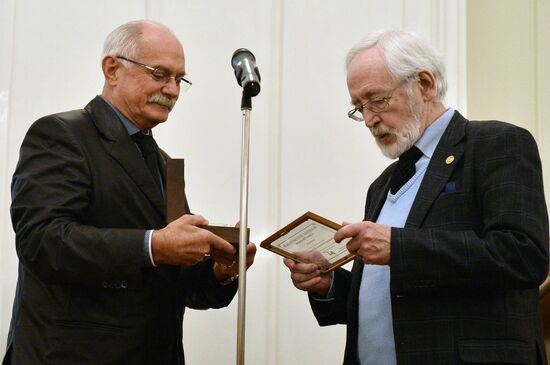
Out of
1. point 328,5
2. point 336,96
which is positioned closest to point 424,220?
point 336,96

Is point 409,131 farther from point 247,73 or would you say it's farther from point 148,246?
point 148,246

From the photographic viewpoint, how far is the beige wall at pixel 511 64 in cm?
387

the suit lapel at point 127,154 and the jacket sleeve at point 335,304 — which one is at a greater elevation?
the suit lapel at point 127,154

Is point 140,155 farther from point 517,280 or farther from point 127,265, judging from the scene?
point 517,280

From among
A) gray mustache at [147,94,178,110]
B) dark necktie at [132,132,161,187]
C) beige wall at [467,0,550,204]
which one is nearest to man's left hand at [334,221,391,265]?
dark necktie at [132,132,161,187]

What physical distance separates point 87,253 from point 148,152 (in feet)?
1.87

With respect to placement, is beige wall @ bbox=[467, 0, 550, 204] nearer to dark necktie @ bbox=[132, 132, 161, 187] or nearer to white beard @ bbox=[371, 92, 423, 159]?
white beard @ bbox=[371, 92, 423, 159]

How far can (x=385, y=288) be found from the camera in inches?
95.3

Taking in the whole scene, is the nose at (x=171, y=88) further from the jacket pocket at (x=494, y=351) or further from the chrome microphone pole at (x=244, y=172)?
the jacket pocket at (x=494, y=351)

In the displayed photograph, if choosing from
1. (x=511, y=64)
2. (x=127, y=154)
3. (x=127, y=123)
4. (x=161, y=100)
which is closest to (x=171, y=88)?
(x=161, y=100)

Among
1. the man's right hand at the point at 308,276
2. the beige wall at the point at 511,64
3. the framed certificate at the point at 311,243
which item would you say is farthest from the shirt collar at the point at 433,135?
the beige wall at the point at 511,64

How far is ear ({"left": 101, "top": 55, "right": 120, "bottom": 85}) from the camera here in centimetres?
269

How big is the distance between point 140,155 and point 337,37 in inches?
58.3

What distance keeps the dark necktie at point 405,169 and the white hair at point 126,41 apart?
3.29 feet
